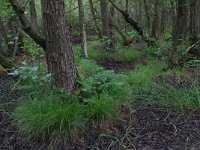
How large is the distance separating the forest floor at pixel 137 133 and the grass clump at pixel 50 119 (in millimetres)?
127

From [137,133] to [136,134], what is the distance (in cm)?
3

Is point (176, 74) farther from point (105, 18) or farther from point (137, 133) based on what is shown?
point (105, 18)

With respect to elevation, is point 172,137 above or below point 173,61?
below

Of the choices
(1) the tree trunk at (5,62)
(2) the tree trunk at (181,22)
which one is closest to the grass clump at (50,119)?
(1) the tree trunk at (5,62)

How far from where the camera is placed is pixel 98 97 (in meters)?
4.46

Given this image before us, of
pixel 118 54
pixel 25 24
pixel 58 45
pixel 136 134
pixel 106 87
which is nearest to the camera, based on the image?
pixel 136 134

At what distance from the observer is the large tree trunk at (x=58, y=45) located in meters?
4.22

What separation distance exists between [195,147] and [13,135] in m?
2.32

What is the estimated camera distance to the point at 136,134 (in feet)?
13.7

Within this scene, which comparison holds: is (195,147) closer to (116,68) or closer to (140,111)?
(140,111)

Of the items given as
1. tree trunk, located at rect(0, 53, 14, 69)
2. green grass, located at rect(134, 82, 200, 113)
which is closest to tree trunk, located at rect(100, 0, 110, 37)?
tree trunk, located at rect(0, 53, 14, 69)

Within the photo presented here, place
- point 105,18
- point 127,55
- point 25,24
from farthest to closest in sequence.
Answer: point 105,18 < point 127,55 < point 25,24

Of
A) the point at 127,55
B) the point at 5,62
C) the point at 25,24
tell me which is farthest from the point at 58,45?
the point at 127,55

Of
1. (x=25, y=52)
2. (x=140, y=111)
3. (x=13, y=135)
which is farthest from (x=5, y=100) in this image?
(x=25, y=52)
